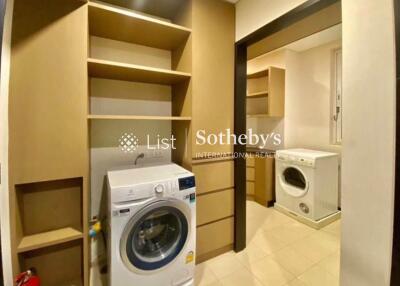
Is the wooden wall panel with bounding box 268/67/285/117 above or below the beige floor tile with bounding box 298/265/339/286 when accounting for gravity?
A: above

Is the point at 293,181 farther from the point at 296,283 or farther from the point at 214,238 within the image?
the point at 214,238

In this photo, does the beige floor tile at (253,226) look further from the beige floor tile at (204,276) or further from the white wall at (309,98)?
the white wall at (309,98)

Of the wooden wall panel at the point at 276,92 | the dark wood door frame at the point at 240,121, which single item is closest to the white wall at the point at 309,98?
the wooden wall panel at the point at 276,92

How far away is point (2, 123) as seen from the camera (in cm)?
99

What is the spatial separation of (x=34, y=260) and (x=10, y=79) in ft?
4.06

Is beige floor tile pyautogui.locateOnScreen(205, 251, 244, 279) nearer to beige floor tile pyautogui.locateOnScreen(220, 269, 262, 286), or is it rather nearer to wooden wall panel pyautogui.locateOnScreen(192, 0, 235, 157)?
beige floor tile pyautogui.locateOnScreen(220, 269, 262, 286)

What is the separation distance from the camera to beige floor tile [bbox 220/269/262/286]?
5.12 ft

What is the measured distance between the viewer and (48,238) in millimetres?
1248

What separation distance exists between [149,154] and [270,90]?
2100 mm

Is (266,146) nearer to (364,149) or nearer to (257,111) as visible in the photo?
Result: (257,111)

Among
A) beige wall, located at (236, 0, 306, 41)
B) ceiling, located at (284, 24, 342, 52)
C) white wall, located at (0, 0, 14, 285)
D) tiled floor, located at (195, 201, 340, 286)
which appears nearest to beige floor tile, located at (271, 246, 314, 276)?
tiled floor, located at (195, 201, 340, 286)

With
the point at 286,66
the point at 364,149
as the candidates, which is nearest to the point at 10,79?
the point at 364,149

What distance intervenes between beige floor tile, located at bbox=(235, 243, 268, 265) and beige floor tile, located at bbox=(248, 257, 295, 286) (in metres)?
0.05

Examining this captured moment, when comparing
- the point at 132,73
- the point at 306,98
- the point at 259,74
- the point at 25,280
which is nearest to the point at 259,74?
the point at 259,74
